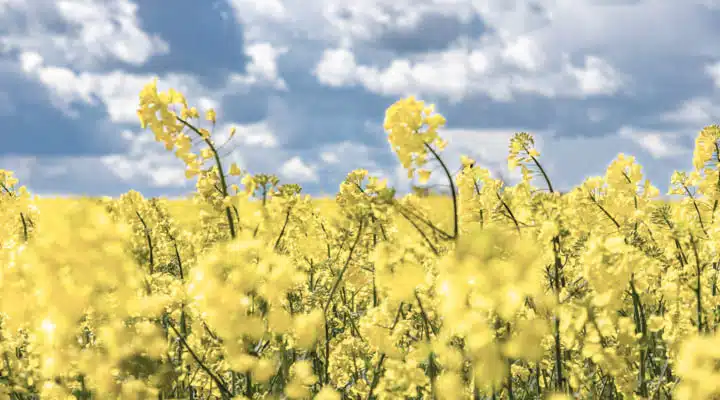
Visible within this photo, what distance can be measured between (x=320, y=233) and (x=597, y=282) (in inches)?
158

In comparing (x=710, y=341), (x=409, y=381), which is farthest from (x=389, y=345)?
(x=710, y=341)

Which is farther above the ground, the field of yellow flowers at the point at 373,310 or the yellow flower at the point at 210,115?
the yellow flower at the point at 210,115

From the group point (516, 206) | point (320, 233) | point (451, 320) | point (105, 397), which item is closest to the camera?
point (451, 320)

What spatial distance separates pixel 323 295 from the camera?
4727 millimetres

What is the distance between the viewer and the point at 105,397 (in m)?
3.27

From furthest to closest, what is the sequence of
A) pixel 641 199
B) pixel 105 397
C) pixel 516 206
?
pixel 641 199 < pixel 516 206 < pixel 105 397

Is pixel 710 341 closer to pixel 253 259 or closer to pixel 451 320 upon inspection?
pixel 451 320

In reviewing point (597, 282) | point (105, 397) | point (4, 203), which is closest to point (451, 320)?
point (597, 282)

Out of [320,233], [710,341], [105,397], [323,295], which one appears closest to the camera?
[710,341]

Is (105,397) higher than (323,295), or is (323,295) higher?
(323,295)

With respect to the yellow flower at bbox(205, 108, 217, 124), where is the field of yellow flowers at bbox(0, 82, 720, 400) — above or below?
below

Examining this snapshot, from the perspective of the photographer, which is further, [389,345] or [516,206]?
[516,206]

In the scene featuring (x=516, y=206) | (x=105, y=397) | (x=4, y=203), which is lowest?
(x=105, y=397)

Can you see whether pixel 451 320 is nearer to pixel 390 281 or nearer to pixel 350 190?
pixel 390 281
